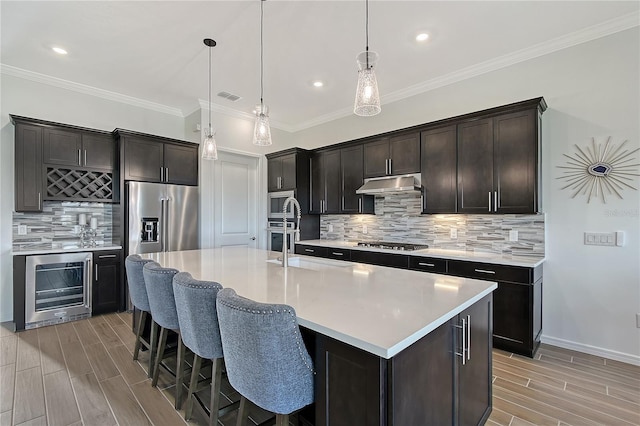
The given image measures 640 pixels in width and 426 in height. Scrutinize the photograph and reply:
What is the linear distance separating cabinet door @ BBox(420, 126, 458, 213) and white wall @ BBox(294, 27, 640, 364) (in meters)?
0.79

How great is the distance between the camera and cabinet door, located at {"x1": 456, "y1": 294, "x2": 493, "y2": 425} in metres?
1.54

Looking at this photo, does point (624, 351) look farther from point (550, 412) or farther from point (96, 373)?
point (96, 373)

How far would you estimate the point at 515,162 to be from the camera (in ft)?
9.84

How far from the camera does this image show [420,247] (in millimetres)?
3783

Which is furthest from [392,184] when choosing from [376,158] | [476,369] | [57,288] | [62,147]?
[57,288]

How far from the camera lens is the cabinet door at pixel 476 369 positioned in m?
1.54

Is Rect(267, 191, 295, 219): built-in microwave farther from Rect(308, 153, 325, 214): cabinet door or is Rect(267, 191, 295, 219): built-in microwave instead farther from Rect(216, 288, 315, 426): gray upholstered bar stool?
Rect(216, 288, 315, 426): gray upholstered bar stool

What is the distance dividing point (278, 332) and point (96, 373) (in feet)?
7.45

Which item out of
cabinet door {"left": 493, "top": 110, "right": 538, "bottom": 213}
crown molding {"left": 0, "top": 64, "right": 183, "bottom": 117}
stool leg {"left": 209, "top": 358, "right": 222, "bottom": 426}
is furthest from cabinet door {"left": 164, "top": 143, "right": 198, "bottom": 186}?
cabinet door {"left": 493, "top": 110, "right": 538, "bottom": 213}

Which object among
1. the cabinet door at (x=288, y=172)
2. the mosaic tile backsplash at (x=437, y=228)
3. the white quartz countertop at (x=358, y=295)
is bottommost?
the white quartz countertop at (x=358, y=295)

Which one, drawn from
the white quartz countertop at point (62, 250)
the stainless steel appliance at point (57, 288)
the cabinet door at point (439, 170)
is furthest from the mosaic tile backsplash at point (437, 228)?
the stainless steel appliance at point (57, 288)

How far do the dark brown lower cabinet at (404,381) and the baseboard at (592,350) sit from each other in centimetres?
207

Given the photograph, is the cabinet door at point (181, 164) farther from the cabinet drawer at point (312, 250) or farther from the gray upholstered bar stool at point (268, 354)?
the gray upholstered bar stool at point (268, 354)

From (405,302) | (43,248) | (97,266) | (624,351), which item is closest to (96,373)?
(97,266)
